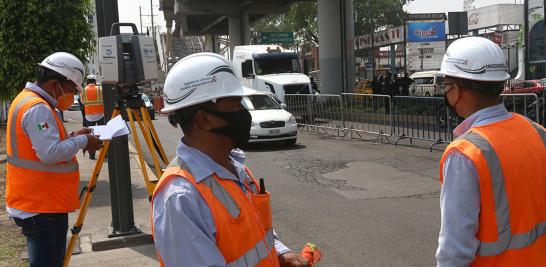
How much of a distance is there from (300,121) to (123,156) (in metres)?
13.2

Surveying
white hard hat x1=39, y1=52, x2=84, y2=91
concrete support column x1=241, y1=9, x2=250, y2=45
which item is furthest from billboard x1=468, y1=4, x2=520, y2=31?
white hard hat x1=39, y1=52, x2=84, y2=91

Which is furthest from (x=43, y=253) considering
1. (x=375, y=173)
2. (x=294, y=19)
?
(x=294, y=19)

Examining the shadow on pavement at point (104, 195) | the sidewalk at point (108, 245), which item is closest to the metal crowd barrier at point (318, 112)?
the shadow on pavement at point (104, 195)

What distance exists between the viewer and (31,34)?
29.7 ft

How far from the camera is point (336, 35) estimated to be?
A: 25.5 metres

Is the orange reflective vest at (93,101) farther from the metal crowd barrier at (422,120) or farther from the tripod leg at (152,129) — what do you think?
the tripod leg at (152,129)

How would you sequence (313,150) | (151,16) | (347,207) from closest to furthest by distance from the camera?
1. (347,207)
2. (313,150)
3. (151,16)

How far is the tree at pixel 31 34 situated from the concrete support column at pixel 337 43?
56.2ft

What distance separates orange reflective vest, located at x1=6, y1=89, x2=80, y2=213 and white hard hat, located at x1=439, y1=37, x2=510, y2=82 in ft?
8.21

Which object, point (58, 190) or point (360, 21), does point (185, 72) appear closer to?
point (58, 190)

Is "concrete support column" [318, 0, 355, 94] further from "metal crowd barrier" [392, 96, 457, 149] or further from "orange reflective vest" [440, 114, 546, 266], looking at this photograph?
"orange reflective vest" [440, 114, 546, 266]

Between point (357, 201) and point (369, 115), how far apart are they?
288 inches

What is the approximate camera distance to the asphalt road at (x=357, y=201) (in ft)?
18.4

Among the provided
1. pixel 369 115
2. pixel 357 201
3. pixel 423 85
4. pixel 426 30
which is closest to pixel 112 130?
pixel 357 201
